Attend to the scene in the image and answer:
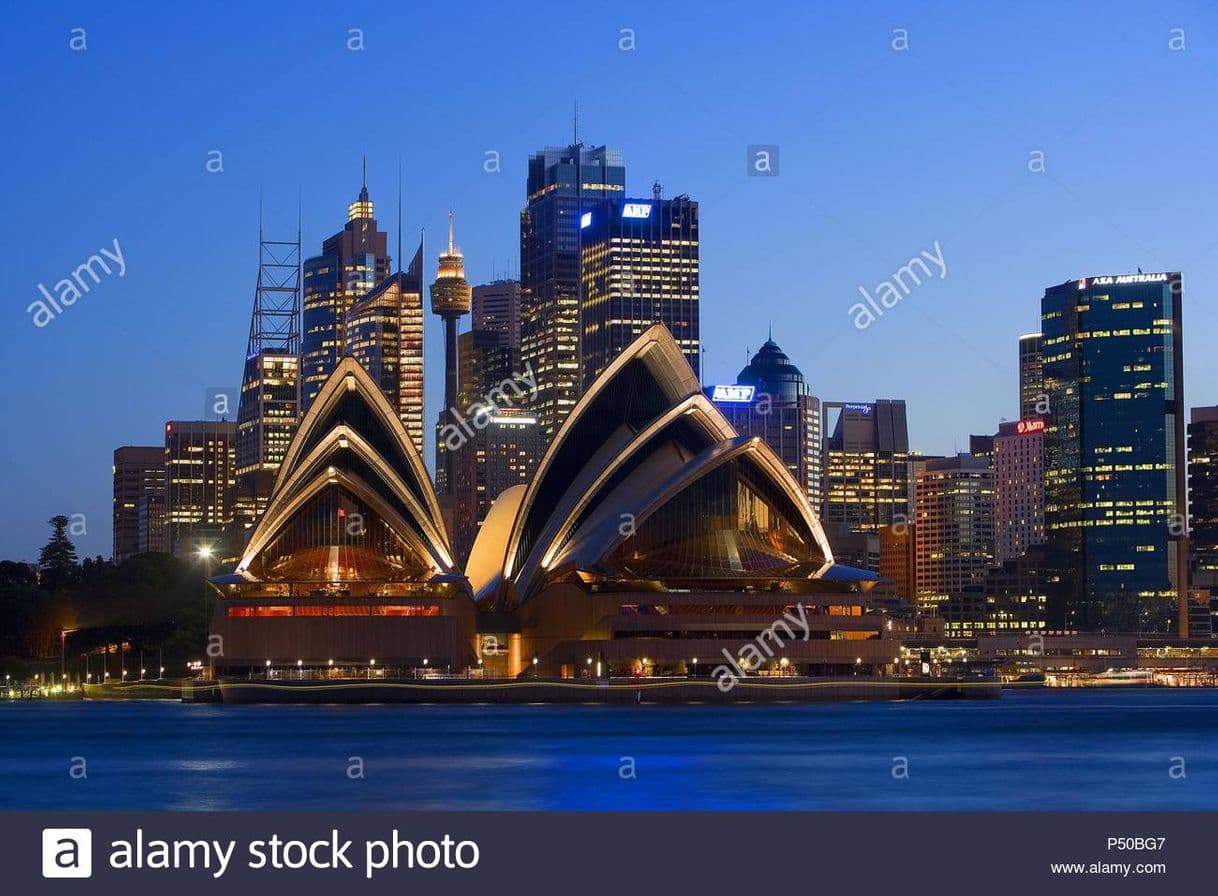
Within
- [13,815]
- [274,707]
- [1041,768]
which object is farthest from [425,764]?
[274,707]

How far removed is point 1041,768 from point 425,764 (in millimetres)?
20450

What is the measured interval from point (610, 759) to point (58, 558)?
422ft

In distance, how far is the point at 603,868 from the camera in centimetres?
3472

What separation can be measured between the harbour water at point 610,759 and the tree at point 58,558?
65.9 metres

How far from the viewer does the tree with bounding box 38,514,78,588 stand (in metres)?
182

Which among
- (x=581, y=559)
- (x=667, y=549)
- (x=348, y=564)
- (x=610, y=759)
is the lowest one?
(x=610, y=759)

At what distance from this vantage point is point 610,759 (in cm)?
7012

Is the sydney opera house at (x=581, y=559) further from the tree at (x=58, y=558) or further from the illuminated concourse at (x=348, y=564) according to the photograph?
the tree at (x=58, y=558)

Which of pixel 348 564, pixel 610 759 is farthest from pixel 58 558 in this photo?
pixel 610 759

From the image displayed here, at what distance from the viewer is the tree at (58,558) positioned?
7175 inches

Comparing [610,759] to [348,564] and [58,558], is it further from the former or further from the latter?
[58,558]

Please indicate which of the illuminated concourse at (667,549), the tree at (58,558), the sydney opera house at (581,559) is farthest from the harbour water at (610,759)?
the tree at (58,558)

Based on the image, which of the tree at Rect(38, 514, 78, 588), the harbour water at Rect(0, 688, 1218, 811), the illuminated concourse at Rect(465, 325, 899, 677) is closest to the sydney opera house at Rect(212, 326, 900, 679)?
the illuminated concourse at Rect(465, 325, 899, 677)

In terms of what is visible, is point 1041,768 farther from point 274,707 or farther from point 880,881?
point 274,707
